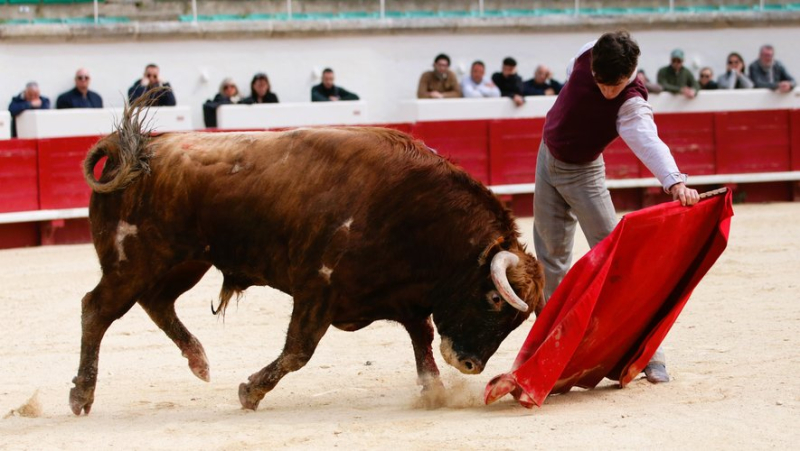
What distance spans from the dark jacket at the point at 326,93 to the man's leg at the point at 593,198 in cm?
799

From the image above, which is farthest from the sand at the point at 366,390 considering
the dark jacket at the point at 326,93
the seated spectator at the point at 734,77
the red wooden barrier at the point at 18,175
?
the seated spectator at the point at 734,77

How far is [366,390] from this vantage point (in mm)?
5062

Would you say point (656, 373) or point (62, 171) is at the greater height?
point (62, 171)

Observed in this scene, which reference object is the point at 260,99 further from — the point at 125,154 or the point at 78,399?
the point at 78,399

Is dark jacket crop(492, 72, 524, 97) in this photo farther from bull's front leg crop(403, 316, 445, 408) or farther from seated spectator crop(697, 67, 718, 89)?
bull's front leg crop(403, 316, 445, 408)

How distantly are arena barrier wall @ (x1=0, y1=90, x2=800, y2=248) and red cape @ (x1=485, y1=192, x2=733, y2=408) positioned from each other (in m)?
6.96

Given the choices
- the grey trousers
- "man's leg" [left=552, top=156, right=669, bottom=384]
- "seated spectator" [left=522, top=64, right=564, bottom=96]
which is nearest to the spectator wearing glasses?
"seated spectator" [left=522, top=64, right=564, bottom=96]

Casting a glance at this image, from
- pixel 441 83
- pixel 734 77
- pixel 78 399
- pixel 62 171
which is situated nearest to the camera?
pixel 78 399

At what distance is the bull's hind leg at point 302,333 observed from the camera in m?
4.56

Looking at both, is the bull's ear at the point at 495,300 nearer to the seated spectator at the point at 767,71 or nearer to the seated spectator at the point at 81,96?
the seated spectator at the point at 81,96

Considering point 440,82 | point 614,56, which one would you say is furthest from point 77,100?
point 614,56

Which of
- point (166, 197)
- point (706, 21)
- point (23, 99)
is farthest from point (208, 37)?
point (166, 197)

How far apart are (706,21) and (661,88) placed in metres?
Result: 2.75

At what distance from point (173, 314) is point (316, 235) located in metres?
0.93
